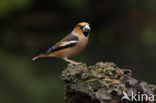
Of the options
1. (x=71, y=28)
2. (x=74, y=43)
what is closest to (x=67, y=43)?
(x=74, y=43)

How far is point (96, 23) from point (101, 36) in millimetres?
895

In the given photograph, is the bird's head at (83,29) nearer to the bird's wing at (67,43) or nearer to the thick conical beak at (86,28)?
the thick conical beak at (86,28)

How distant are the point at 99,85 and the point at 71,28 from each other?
18.6m

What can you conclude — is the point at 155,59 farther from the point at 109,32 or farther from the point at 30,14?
the point at 30,14

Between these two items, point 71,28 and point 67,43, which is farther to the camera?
point 71,28

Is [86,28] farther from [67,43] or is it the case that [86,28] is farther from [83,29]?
[67,43]

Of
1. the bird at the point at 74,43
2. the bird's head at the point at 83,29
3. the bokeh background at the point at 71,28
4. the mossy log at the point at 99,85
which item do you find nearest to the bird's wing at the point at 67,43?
the bird at the point at 74,43

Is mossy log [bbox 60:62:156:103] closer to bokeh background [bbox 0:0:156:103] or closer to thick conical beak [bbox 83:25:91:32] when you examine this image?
thick conical beak [bbox 83:25:91:32]

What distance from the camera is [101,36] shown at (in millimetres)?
24484

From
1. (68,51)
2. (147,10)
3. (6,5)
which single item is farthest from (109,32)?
(68,51)

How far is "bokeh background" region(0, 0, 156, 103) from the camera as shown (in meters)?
18.4

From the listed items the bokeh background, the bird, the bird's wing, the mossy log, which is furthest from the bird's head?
the bokeh background

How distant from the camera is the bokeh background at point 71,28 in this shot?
18.4 metres

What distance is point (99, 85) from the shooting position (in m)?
6.36
